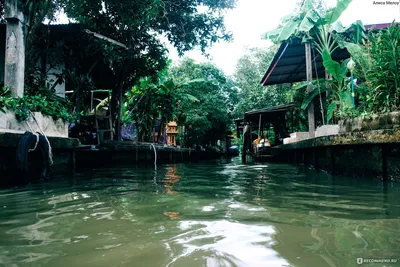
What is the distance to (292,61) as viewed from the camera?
10000 millimetres

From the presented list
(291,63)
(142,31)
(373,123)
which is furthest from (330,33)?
(142,31)

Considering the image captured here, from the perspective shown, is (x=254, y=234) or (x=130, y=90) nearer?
(x=254, y=234)

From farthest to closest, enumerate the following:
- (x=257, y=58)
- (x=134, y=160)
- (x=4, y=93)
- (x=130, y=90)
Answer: (x=257, y=58) → (x=130, y=90) → (x=134, y=160) → (x=4, y=93)

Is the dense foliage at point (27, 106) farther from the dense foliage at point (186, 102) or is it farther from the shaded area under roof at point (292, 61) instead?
the shaded area under roof at point (292, 61)

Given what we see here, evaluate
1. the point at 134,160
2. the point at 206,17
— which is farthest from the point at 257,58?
the point at 134,160

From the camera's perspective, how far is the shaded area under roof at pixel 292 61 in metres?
8.81

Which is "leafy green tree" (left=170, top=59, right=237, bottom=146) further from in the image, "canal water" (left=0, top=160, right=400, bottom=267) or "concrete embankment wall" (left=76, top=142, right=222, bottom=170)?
"canal water" (left=0, top=160, right=400, bottom=267)

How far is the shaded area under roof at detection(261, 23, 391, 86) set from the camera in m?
8.81

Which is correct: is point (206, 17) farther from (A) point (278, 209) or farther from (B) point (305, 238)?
(B) point (305, 238)

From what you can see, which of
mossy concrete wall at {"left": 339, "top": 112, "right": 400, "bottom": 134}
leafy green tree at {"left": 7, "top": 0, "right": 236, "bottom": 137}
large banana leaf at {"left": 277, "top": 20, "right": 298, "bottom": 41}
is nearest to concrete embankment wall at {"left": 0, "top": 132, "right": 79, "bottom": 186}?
leafy green tree at {"left": 7, "top": 0, "right": 236, "bottom": 137}

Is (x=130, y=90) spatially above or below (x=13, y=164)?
above

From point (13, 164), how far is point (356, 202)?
4901 mm

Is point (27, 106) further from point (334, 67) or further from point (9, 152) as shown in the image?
point (334, 67)

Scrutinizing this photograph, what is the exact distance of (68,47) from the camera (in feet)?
28.6
